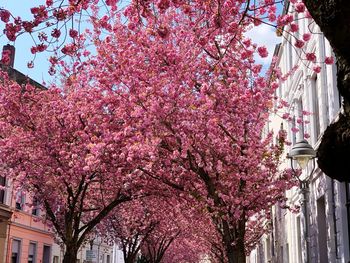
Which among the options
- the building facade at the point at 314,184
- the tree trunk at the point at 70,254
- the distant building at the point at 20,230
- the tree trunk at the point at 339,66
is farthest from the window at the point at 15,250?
the tree trunk at the point at 339,66

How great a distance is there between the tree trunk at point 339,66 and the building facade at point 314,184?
16.1 ft

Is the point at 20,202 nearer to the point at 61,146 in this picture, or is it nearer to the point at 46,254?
the point at 46,254

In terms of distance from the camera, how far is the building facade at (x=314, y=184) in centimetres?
1222

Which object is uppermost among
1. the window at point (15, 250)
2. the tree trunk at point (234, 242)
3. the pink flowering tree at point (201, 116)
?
the pink flowering tree at point (201, 116)

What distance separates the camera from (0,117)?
719 inches

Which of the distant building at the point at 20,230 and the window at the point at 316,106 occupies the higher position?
the window at the point at 316,106

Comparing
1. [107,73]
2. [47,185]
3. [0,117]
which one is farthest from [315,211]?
[0,117]

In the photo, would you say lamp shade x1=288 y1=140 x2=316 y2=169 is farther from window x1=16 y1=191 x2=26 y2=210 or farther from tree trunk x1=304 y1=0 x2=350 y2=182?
window x1=16 y1=191 x2=26 y2=210

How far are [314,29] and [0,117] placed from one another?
10.6m

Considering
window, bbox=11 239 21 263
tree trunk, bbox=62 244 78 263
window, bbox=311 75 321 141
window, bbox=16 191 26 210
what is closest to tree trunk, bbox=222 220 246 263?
window, bbox=311 75 321 141

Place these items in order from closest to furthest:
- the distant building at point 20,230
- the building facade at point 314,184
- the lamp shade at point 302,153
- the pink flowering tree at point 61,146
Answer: the lamp shade at point 302,153 → the building facade at point 314,184 → the pink flowering tree at point 61,146 → the distant building at point 20,230

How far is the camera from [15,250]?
2891 cm

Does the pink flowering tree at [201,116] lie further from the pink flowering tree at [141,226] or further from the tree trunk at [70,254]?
the pink flowering tree at [141,226]

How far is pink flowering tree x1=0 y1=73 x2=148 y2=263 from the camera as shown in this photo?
53.0 ft
